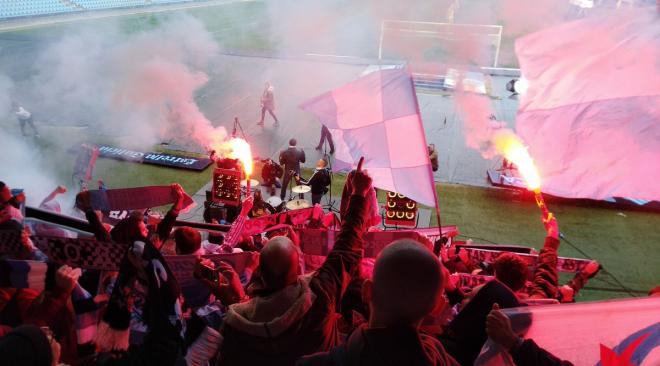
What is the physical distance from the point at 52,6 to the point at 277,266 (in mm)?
22384

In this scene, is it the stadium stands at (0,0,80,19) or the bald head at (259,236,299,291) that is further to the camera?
the stadium stands at (0,0,80,19)

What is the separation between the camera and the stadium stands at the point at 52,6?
64.8 ft

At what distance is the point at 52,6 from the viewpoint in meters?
20.2

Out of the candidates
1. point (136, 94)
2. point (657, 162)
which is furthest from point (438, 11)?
point (657, 162)

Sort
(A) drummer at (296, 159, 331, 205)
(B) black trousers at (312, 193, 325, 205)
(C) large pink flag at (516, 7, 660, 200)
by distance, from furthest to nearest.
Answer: (B) black trousers at (312, 193, 325, 205)
(A) drummer at (296, 159, 331, 205)
(C) large pink flag at (516, 7, 660, 200)

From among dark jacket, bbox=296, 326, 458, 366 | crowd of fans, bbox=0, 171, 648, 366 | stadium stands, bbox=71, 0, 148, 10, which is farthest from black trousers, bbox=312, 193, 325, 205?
stadium stands, bbox=71, 0, 148, 10

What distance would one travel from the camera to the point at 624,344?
7.30 ft

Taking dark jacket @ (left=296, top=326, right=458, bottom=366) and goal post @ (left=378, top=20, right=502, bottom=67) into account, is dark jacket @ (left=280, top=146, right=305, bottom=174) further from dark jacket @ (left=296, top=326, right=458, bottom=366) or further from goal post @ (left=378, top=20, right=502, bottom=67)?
dark jacket @ (left=296, top=326, right=458, bottom=366)

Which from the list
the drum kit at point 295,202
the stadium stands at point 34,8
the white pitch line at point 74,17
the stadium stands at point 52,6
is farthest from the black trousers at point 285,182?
the stadium stands at point 34,8

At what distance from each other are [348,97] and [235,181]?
3.37 m

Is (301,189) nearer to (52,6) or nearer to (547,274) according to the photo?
(547,274)

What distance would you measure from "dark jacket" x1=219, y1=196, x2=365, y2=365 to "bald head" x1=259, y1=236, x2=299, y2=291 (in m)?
0.04

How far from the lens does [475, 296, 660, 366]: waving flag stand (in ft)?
7.21

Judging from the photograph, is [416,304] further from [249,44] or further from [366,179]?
[249,44]
